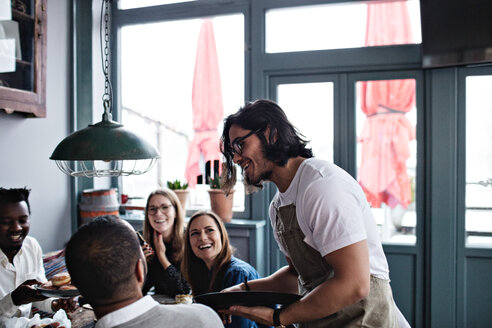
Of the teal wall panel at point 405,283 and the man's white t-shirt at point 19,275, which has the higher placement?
the man's white t-shirt at point 19,275

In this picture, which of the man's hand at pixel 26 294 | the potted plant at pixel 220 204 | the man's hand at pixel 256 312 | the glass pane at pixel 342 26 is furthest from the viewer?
the potted plant at pixel 220 204

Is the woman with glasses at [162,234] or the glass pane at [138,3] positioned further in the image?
the glass pane at [138,3]

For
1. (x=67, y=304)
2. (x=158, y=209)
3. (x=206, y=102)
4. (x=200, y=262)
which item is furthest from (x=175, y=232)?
(x=206, y=102)

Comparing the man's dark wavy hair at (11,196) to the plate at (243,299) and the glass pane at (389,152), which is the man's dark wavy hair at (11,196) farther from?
the glass pane at (389,152)

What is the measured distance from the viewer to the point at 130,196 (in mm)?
4441

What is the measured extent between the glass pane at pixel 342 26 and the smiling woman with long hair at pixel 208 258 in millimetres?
1945

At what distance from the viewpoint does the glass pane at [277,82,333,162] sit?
3768 millimetres

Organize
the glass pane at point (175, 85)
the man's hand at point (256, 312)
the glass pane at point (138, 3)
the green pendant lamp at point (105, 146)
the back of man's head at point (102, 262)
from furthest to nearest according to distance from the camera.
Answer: the glass pane at point (138, 3) < the glass pane at point (175, 85) < the green pendant lamp at point (105, 146) < the man's hand at point (256, 312) < the back of man's head at point (102, 262)

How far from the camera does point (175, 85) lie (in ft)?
14.0

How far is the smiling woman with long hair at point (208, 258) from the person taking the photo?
2.48m

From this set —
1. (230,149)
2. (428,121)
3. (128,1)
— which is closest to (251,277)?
(230,149)

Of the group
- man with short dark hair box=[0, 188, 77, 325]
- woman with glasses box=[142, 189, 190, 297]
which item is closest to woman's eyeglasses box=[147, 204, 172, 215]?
woman with glasses box=[142, 189, 190, 297]

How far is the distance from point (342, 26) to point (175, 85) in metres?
1.65

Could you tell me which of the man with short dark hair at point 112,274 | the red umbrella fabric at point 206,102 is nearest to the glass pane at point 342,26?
the red umbrella fabric at point 206,102
